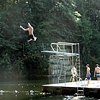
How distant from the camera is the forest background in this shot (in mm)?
44438

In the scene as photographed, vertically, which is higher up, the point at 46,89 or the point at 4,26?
the point at 4,26

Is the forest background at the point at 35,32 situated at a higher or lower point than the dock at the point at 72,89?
higher

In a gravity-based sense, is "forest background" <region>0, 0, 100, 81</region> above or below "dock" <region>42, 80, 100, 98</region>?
above

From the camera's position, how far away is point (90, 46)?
5872 centimetres

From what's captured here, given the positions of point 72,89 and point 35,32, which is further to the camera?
point 35,32

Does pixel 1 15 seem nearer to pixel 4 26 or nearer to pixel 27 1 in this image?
pixel 4 26

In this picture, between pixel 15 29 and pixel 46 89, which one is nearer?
pixel 46 89

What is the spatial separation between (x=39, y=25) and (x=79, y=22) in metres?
7.91

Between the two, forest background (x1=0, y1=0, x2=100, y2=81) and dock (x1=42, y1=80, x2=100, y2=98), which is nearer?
dock (x1=42, y1=80, x2=100, y2=98)

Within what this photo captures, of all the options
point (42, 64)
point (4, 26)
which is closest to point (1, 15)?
point (4, 26)

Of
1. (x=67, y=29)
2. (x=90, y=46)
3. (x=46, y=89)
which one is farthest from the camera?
(x=90, y=46)

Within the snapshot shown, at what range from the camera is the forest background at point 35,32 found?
4444 centimetres

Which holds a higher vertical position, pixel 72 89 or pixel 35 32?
pixel 35 32

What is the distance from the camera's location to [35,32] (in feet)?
154
